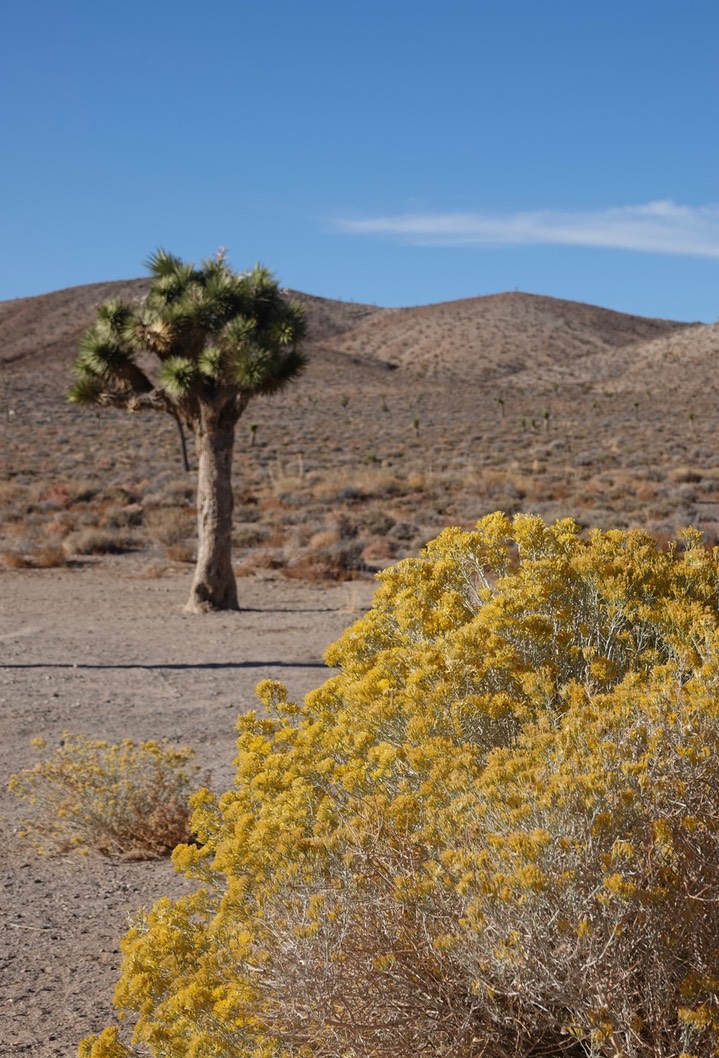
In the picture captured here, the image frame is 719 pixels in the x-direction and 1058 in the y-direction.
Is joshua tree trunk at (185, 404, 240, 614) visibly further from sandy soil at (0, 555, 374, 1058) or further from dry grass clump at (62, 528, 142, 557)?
dry grass clump at (62, 528, 142, 557)

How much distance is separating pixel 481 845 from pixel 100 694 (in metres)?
7.70

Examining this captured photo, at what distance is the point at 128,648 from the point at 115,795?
6110 millimetres

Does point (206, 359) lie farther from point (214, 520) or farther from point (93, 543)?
point (93, 543)

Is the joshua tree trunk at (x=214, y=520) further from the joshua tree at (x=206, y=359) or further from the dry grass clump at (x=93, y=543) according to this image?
the dry grass clump at (x=93, y=543)

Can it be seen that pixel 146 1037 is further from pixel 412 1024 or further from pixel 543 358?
pixel 543 358

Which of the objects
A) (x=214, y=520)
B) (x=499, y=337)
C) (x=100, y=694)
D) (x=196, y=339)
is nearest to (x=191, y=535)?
(x=214, y=520)

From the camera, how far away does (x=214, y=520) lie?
14.7 meters

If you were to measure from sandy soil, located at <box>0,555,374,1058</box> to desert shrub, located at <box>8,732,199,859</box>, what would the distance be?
14 cm

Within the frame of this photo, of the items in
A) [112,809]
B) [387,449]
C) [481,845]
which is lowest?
[112,809]

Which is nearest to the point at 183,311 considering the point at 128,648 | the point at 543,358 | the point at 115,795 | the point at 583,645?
the point at 128,648

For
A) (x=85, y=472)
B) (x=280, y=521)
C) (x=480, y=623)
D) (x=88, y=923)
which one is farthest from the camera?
(x=85, y=472)

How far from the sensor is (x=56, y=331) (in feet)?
325

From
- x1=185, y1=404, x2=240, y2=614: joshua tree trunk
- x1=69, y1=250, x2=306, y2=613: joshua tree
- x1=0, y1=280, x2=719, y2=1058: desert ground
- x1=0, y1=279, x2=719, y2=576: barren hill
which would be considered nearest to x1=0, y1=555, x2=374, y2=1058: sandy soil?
x1=0, y1=280, x2=719, y2=1058: desert ground

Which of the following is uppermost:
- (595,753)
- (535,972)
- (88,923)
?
(595,753)
